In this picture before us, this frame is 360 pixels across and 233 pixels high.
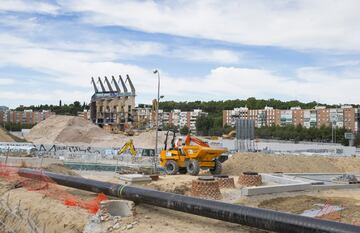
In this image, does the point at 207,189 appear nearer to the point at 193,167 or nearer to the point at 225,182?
the point at 225,182

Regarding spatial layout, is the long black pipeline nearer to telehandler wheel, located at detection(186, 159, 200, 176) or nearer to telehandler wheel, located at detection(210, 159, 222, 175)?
Result: telehandler wheel, located at detection(186, 159, 200, 176)

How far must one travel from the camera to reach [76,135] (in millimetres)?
66188

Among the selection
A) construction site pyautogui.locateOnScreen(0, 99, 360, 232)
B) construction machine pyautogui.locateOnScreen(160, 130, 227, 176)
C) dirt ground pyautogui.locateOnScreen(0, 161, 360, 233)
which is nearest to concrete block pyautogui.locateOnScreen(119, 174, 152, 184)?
construction site pyautogui.locateOnScreen(0, 99, 360, 232)

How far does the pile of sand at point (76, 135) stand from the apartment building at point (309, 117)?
5493cm

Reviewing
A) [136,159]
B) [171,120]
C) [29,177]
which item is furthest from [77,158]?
[171,120]

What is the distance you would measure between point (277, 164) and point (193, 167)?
9.11 metres

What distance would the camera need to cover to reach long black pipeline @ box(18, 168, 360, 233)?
314 inches

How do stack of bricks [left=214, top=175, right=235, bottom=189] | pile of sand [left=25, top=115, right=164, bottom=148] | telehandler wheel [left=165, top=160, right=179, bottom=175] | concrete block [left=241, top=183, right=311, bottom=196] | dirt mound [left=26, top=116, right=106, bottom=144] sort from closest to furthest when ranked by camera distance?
1. concrete block [left=241, top=183, right=311, bottom=196]
2. stack of bricks [left=214, top=175, right=235, bottom=189]
3. telehandler wheel [left=165, top=160, right=179, bottom=175]
4. pile of sand [left=25, top=115, right=164, bottom=148]
5. dirt mound [left=26, top=116, right=106, bottom=144]

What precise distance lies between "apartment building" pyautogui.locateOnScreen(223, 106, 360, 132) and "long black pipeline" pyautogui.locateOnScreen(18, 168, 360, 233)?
10439 cm

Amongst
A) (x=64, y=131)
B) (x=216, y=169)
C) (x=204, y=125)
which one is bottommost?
(x=216, y=169)

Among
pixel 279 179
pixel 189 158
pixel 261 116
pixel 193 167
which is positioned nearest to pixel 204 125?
pixel 261 116

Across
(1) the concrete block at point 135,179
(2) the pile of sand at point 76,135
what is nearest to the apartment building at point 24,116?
(2) the pile of sand at point 76,135

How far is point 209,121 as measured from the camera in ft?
461

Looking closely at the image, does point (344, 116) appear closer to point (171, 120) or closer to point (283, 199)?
point (171, 120)
